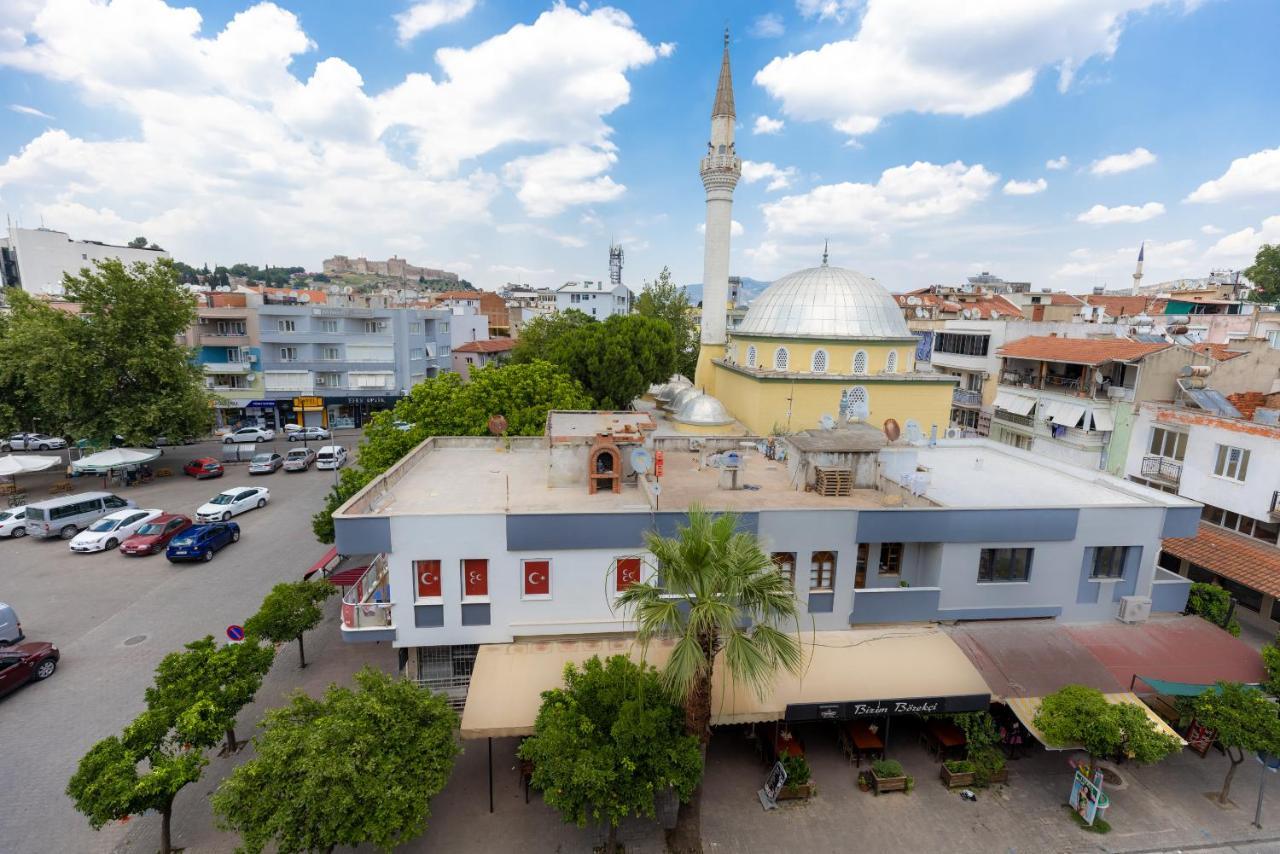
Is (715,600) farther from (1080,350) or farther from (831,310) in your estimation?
(1080,350)

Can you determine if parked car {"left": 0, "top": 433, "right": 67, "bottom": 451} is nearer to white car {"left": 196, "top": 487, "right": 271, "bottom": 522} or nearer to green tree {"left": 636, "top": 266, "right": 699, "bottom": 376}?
white car {"left": 196, "top": 487, "right": 271, "bottom": 522}

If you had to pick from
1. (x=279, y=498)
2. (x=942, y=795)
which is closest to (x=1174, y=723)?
(x=942, y=795)

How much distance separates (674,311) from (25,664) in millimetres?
49146

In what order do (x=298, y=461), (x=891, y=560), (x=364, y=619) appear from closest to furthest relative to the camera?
(x=364, y=619) < (x=891, y=560) < (x=298, y=461)

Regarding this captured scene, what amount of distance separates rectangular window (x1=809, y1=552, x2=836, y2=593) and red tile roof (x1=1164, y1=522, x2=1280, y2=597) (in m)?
13.0

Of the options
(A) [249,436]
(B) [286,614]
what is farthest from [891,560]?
(A) [249,436]

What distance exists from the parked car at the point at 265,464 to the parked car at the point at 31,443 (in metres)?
18.7

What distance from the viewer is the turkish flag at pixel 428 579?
43.6 feet

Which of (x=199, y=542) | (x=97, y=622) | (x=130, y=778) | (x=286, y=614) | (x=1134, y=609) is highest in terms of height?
(x=1134, y=609)

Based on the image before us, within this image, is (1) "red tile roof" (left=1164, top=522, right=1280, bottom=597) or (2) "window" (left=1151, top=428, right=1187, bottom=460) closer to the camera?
(1) "red tile roof" (left=1164, top=522, right=1280, bottom=597)

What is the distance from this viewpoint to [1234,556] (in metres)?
20.3

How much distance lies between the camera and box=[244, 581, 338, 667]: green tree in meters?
16.2

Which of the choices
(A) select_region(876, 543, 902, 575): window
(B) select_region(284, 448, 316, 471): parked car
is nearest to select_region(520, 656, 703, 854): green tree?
(A) select_region(876, 543, 902, 575): window

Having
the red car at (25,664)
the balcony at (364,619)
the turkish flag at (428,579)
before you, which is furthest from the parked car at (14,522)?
the turkish flag at (428,579)
